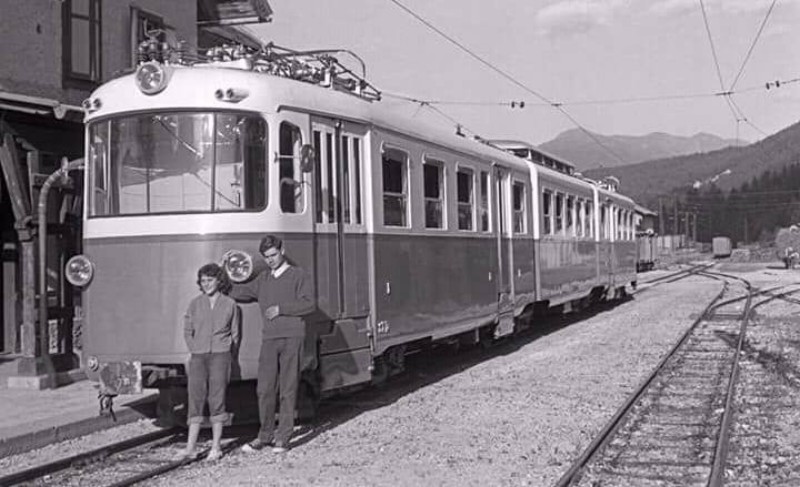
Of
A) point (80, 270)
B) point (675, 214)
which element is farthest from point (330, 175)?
point (675, 214)

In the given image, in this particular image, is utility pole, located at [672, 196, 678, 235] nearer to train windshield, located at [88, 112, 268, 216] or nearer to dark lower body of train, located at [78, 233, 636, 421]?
dark lower body of train, located at [78, 233, 636, 421]

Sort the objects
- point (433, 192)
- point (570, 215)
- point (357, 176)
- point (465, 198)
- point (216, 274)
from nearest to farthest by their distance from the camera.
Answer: point (216, 274), point (357, 176), point (433, 192), point (465, 198), point (570, 215)

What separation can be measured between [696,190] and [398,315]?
428ft

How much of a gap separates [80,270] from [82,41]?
25.3 ft

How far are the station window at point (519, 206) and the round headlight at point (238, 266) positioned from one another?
7.72 metres

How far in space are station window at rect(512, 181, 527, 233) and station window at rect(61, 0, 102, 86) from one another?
6.67 m

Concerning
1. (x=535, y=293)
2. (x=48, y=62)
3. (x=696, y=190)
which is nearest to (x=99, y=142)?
(x=48, y=62)

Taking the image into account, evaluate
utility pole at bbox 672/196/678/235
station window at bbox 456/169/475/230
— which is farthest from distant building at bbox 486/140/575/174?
utility pole at bbox 672/196/678/235

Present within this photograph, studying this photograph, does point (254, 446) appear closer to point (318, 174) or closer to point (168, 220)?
point (168, 220)

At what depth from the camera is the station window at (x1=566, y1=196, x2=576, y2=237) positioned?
18.6 meters

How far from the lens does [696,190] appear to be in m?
133

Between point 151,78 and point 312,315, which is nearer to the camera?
point 151,78

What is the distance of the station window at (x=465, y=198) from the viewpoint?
12070 millimetres

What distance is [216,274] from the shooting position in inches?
287
